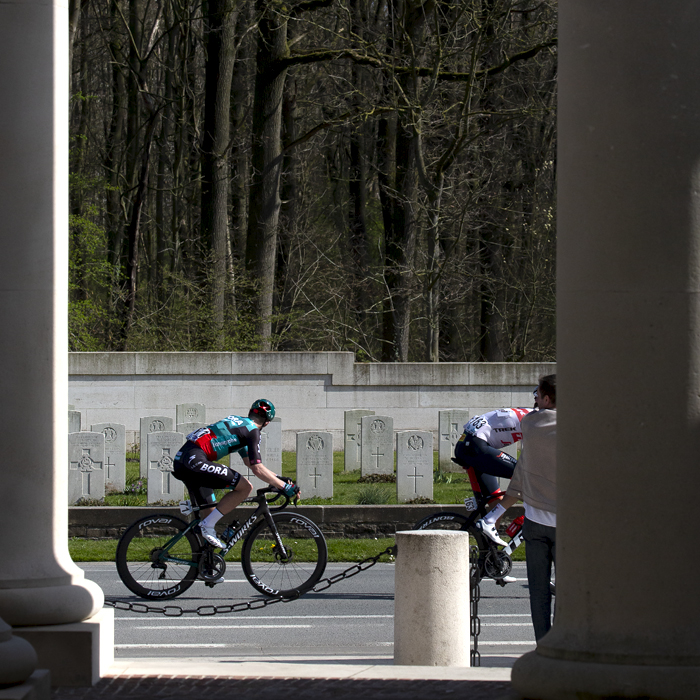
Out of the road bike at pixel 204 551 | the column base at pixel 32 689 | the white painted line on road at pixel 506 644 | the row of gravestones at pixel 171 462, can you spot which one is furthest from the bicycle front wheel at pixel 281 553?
the column base at pixel 32 689

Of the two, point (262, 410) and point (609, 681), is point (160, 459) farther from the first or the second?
point (609, 681)

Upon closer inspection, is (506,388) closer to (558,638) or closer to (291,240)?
(291,240)

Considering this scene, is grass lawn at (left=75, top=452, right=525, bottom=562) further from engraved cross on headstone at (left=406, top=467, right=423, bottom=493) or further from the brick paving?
the brick paving

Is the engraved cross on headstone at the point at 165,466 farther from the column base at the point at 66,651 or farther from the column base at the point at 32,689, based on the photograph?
the column base at the point at 32,689

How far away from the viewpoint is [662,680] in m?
4.03

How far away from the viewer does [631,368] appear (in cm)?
418

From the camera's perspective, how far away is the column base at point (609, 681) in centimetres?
401

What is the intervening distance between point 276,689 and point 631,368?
241cm

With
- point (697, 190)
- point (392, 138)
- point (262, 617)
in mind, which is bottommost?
point (262, 617)

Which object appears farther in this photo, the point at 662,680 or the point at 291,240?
the point at 291,240

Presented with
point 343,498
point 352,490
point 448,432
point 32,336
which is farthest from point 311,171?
point 32,336

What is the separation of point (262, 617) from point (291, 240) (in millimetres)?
21572

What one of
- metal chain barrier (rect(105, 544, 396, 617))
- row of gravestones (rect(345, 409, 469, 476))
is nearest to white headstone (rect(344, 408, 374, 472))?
row of gravestones (rect(345, 409, 469, 476))

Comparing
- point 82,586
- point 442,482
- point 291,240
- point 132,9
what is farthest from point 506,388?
point 82,586
